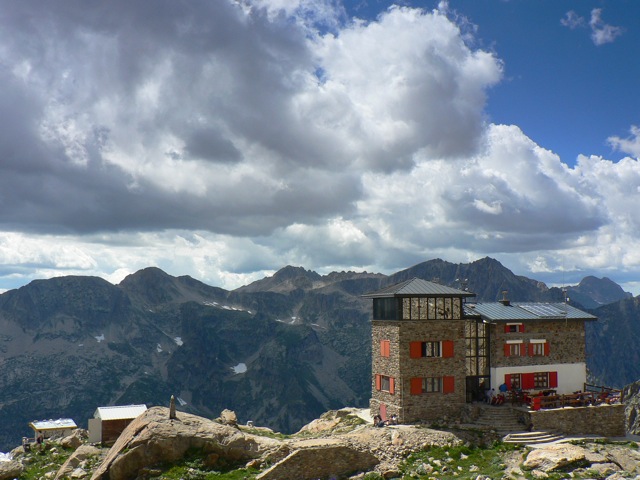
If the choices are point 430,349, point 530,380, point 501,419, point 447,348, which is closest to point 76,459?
point 430,349

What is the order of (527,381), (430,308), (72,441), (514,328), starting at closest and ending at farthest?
1. (72,441)
2. (430,308)
3. (527,381)
4. (514,328)

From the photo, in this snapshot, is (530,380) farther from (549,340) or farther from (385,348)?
(385,348)

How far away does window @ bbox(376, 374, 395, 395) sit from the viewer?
54.0 meters

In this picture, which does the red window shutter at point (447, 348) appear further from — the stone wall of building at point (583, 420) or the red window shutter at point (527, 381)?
the stone wall of building at point (583, 420)

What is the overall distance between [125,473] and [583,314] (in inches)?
1796

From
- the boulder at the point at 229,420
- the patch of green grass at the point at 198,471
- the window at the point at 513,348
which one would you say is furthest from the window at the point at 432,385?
the patch of green grass at the point at 198,471

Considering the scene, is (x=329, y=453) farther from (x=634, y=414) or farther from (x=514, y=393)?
(x=634, y=414)

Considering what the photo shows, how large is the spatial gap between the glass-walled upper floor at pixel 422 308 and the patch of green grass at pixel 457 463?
500 inches

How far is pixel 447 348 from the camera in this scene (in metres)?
54.5

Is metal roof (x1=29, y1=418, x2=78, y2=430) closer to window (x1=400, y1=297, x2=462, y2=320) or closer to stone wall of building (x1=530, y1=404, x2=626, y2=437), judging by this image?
window (x1=400, y1=297, x2=462, y2=320)

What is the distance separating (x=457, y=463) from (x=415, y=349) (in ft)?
41.7

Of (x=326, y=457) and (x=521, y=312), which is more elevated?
(x=521, y=312)

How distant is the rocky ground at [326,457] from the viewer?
3994cm

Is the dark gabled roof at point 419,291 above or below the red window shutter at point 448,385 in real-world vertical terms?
above
